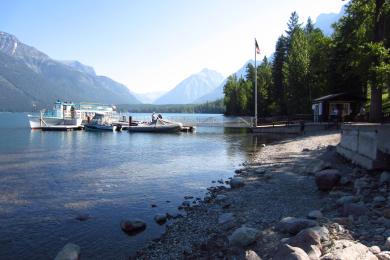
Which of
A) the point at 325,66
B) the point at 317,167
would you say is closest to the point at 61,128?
the point at 325,66

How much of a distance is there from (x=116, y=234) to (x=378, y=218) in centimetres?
906

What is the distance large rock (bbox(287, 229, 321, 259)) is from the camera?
8.57m

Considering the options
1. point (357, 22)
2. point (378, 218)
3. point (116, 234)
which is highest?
point (357, 22)

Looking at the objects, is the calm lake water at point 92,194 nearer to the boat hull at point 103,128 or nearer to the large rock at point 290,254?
the large rock at point 290,254

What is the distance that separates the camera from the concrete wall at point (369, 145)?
53.0 ft

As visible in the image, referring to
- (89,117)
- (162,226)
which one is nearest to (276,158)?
(162,226)

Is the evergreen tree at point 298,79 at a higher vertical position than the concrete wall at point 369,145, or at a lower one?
higher

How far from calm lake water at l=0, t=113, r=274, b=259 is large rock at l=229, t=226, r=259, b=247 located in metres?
3.56

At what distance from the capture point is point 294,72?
252 feet

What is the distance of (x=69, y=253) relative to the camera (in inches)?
452

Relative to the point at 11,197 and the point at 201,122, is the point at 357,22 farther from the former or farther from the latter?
the point at 201,122

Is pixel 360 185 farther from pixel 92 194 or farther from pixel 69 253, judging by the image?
pixel 92 194

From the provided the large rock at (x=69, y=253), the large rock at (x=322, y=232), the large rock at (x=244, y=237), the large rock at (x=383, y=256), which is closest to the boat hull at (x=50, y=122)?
the large rock at (x=69, y=253)

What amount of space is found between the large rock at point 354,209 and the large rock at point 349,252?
294 cm
